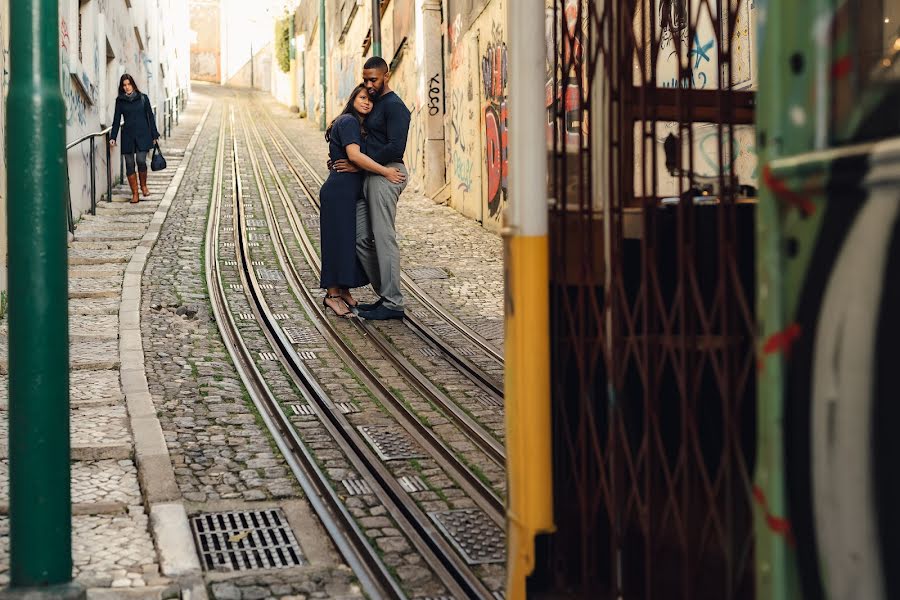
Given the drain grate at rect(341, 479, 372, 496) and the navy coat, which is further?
the navy coat

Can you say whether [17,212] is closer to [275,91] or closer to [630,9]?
[630,9]

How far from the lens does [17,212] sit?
9.81 ft

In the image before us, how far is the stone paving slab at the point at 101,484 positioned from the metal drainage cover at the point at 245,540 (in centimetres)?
35

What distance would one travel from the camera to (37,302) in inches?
118

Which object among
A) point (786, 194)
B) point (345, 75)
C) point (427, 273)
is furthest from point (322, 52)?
Result: point (786, 194)

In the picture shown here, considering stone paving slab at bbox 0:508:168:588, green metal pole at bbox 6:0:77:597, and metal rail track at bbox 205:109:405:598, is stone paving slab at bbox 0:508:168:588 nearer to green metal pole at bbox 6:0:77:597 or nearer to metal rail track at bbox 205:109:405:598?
green metal pole at bbox 6:0:77:597

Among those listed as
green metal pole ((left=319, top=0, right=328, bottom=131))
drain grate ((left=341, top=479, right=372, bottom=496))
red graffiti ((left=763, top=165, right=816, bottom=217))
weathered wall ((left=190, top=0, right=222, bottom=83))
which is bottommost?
drain grate ((left=341, top=479, right=372, bottom=496))

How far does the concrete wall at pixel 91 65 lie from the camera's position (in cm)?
1010

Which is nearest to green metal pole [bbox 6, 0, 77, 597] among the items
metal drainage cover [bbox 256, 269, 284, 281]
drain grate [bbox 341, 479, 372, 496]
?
drain grate [bbox 341, 479, 372, 496]

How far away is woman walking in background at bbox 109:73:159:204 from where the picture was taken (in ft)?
44.5

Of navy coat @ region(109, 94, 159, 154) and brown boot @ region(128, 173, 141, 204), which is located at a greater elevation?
navy coat @ region(109, 94, 159, 154)

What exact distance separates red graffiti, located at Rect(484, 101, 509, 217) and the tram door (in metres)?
10.5

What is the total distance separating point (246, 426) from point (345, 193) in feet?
8.86

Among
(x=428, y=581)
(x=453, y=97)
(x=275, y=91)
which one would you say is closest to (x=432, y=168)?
(x=453, y=97)
